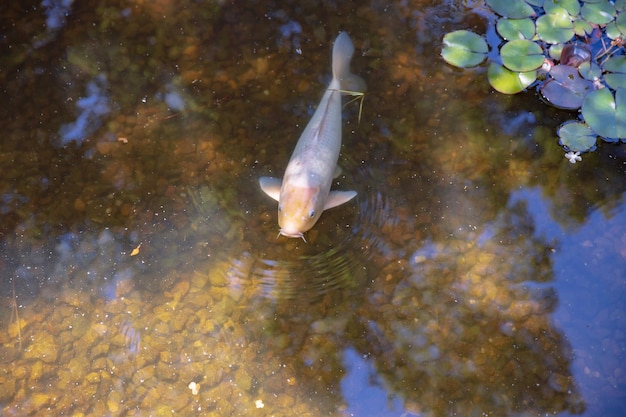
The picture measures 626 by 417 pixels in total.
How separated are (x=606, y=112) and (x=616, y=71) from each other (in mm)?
428

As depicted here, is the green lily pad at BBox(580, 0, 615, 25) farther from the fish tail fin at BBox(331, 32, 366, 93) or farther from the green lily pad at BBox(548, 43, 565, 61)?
the fish tail fin at BBox(331, 32, 366, 93)

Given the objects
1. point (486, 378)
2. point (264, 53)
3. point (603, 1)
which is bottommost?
point (486, 378)

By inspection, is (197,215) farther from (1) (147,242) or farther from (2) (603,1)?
(2) (603,1)

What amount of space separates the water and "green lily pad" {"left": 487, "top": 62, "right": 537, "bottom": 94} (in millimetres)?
121

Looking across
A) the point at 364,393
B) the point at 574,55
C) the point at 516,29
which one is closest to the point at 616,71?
the point at 574,55

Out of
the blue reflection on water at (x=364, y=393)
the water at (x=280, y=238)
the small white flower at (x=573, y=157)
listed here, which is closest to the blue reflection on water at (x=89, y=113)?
the water at (x=280, y=238)

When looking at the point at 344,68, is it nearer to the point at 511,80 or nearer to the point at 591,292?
the point at 511,80

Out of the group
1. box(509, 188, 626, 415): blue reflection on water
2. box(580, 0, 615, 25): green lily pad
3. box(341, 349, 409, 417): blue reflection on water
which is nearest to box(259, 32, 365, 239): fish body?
box(341, 349, 409, 417): blue reflection on water

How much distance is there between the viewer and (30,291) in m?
3.83

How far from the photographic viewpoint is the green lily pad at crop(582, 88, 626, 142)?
4.14 meters

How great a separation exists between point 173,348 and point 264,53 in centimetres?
250

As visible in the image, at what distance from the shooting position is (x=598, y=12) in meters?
4.56

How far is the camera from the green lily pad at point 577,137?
13.9ft

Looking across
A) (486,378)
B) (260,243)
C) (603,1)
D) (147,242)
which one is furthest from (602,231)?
(147,242)
